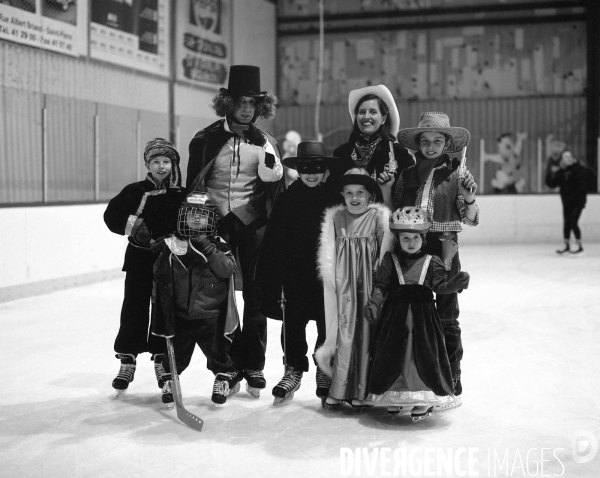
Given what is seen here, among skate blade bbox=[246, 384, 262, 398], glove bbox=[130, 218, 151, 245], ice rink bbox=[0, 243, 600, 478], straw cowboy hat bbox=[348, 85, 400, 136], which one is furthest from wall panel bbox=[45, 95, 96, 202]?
straw cowboy hat bbox=[348, 85, 400, 136]

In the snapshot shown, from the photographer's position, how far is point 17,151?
23.6ft

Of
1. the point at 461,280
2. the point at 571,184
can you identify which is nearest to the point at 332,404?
the point at 461,280

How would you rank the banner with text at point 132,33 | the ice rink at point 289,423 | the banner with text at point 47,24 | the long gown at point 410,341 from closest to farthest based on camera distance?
the ice rink at point 289,423, the long gown at point 410,341, the banner with text at point 47,24, the banner with text at point 132,33

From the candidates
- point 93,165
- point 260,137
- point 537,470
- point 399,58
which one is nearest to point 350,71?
point 399,58

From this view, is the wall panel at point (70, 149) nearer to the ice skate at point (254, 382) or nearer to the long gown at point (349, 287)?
the ice skate at point (254, 382)

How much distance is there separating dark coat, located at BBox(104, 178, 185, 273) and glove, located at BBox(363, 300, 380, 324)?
2.90ft

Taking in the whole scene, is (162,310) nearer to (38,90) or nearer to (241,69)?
(241,69)

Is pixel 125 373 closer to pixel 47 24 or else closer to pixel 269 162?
pixel 269 162

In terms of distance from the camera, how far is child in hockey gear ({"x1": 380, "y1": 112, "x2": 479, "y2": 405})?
3.03m

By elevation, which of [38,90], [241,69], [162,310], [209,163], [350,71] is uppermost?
[350,71]

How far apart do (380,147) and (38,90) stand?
5399 mm

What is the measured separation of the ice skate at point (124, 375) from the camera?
10.6 feet

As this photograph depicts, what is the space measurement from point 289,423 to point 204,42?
8.96m

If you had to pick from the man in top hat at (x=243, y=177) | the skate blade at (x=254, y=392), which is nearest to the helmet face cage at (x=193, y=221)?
the man in top hat at (x=243, y=177)
